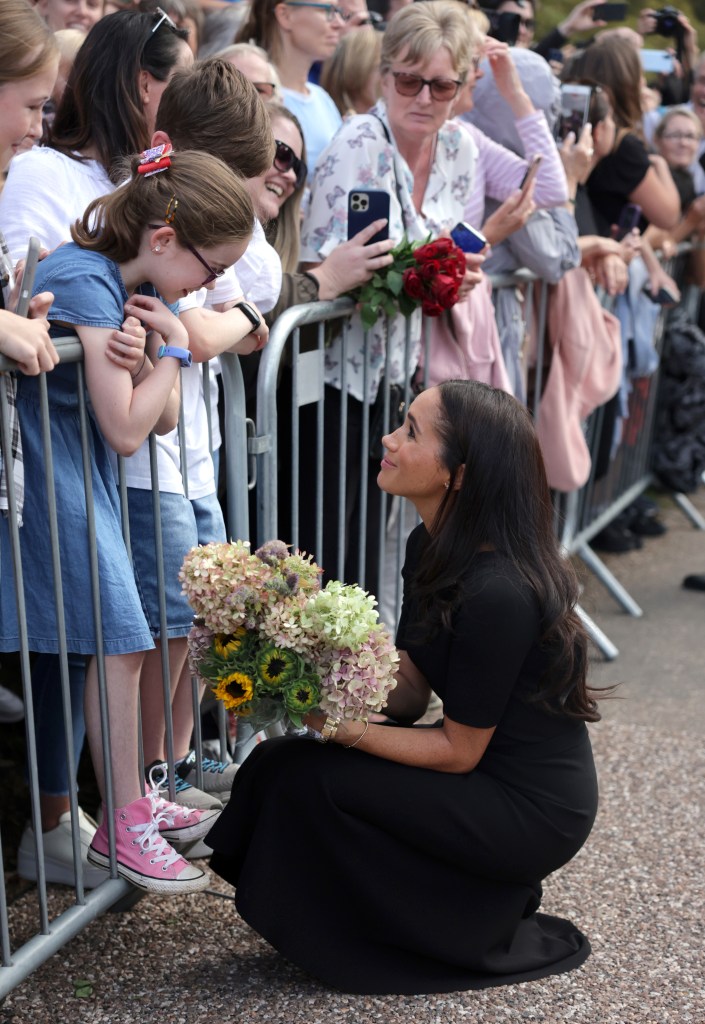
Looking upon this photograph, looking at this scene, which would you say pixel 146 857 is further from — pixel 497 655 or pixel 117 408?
pixel 117 408

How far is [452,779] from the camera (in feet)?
9.59

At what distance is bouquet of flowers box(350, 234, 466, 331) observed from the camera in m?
3.87

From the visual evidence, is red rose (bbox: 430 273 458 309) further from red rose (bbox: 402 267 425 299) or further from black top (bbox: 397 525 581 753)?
black top (bbox: 397 525 581 753)

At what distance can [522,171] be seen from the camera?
188 inches

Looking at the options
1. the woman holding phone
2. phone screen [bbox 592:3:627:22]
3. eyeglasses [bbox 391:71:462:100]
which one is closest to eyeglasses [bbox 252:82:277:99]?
the woman holding phone

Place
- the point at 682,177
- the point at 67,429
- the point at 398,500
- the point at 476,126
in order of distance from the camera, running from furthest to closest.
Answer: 1. the point at 682,177
2. the point at 476,126
3. the point at 398,500
4. the point at 67,429

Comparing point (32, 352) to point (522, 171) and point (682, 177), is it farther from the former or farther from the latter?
point (682, 177)

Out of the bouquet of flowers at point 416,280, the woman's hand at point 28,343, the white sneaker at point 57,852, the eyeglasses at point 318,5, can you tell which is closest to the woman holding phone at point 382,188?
the bouquet of flowers at point 416,280

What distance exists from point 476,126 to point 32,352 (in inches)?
129

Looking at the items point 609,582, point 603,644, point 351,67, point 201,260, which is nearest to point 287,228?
point 201,260

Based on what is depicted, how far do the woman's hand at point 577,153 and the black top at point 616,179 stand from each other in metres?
0.47

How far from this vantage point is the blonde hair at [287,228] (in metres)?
3.87

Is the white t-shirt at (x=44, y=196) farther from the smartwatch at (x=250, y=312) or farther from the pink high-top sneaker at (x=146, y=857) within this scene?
the pink high-top sneaker at (x=146, y=857)

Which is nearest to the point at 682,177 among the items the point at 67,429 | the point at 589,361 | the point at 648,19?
the point at 648,19
